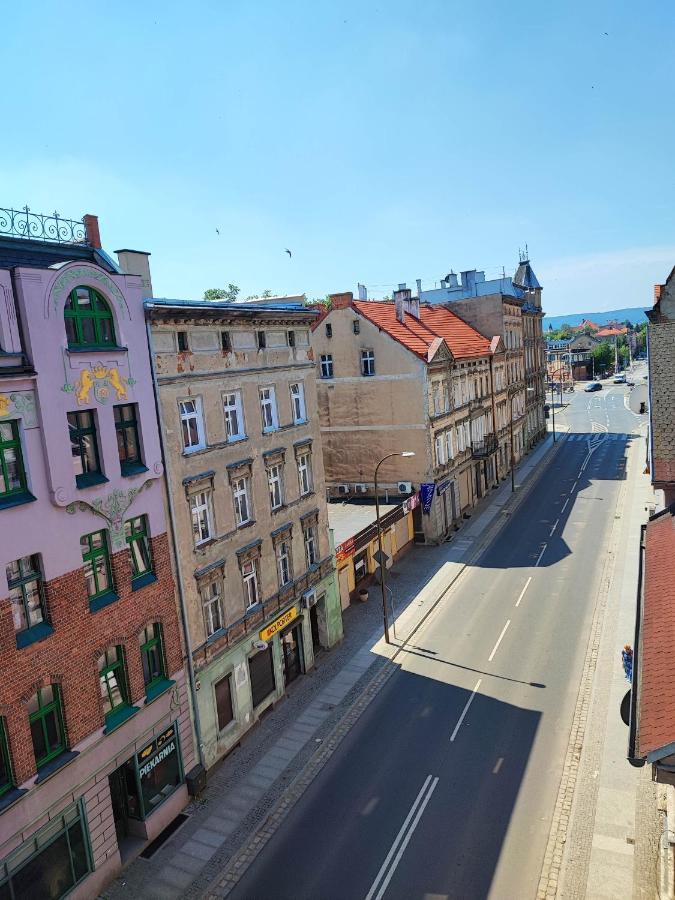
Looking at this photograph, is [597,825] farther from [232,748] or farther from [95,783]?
[95,783]

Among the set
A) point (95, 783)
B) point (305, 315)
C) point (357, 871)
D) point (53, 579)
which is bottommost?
point (357, 871)

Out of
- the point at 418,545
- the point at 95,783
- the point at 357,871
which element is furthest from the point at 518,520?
the point at 95,783

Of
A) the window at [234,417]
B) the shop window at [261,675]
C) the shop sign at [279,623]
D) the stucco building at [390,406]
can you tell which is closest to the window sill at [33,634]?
the window at [234,417]

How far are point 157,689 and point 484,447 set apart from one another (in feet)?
122

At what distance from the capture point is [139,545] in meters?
18.4

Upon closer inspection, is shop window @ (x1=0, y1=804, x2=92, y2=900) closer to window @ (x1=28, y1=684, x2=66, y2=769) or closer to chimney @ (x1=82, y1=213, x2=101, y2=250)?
window @ (x1=28, y1=684, x2=66, y2=769)

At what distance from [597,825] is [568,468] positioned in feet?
154

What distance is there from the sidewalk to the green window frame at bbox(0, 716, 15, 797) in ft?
15.5

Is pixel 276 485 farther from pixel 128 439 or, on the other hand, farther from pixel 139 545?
pixel 128 439

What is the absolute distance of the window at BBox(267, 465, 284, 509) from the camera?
24.4 meters

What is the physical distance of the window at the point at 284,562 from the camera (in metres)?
24.9

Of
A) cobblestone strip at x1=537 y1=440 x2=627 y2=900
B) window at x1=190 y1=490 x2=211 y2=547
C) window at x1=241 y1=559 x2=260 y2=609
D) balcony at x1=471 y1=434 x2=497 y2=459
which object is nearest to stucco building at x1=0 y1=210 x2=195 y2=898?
window at x1=190 y1=490 x2=211 y2=547

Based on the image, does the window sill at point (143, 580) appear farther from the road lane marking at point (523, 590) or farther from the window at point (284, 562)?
the road lane marking at point (523, 590)

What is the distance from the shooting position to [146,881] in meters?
16.6
